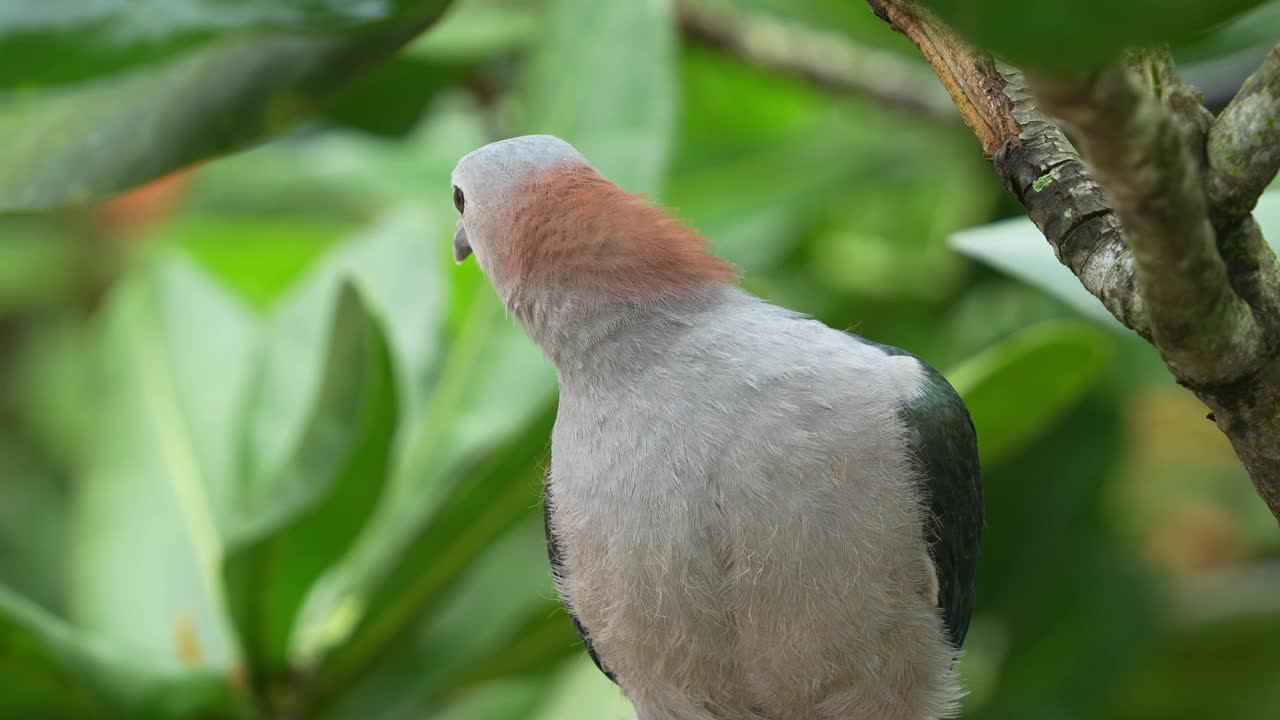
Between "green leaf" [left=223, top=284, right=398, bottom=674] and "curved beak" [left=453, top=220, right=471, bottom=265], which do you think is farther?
"green leaf" [left=223, top=284, right=398, bottom=674]

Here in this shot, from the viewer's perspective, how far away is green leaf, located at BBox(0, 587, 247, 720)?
1.10 metres

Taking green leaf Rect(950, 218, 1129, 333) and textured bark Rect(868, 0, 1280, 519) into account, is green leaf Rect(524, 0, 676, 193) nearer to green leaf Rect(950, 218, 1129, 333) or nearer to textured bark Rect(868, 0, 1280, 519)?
green leaf Rect(950, 218, 1129, 333)

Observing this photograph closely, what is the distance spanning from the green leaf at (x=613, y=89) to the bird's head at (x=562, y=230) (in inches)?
22.1

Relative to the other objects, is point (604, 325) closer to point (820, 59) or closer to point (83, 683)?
point (83, 683)

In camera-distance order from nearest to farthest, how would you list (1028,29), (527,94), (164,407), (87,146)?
(1028,29) → (87,146) → (527,94) → (164,407)

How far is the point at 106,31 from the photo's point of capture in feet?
2.62

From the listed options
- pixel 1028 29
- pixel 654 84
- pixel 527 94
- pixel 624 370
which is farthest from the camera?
pixel 527 94

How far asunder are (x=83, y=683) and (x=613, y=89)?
71 cm

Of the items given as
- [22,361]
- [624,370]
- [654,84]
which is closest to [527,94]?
[654,84]

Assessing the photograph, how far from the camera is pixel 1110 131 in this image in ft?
1.11

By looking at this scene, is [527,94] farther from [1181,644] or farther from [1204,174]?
[1181,644]

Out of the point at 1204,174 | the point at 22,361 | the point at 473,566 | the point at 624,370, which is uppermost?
the point at 1204,174

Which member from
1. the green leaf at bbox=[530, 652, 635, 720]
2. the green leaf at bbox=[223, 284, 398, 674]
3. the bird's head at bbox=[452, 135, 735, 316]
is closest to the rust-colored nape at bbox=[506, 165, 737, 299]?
the bird's head at bbox=[452, 135, 735, 316]

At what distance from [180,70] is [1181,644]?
57.2 inches
